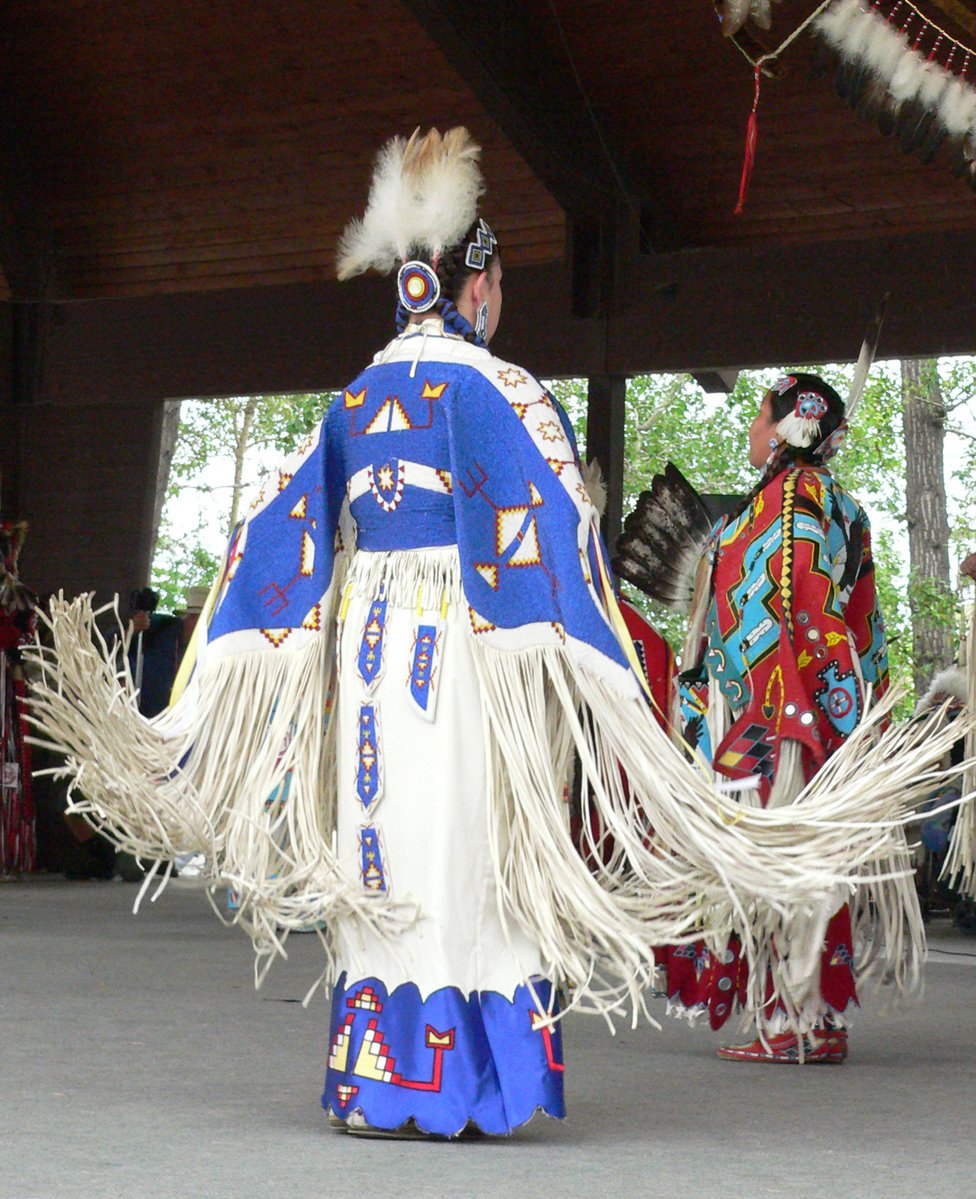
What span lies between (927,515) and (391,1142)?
13.3 m

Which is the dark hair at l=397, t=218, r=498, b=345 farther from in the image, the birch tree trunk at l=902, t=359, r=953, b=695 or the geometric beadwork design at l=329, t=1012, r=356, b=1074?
the birch tree trunk at l=902, t=359, r=953, b=695

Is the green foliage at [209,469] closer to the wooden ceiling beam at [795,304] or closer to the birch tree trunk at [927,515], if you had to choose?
the birch tree trunk at [927,515]

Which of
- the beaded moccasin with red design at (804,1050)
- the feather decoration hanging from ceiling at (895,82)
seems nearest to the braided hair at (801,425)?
the feather decoration hanging from ceiling at (895,82)

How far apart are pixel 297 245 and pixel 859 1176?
253 inches

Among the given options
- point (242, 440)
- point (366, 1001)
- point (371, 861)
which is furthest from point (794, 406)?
point (242, 440)

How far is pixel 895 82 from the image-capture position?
422 centimetres

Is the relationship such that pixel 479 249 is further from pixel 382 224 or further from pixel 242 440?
pixel 242 440

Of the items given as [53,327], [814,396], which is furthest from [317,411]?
[814,396]

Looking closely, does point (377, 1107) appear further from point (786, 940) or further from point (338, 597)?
point (786, 940)

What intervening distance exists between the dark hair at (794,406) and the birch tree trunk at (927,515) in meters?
10.9

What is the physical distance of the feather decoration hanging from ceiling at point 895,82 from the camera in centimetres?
417

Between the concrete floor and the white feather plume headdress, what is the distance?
3.08 ft

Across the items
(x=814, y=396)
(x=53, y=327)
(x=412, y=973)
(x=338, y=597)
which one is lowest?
(x=412, y=973)

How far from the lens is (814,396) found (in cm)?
374
